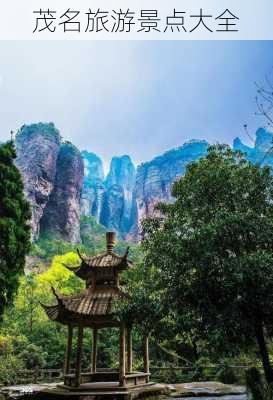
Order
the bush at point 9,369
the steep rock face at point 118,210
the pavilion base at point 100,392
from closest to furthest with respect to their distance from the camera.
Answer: the pavilion base at point 100,392 → the bush at point 9,369 → the steep rock face at point 118,210

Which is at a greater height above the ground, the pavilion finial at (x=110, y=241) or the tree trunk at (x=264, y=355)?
the pavilion finial at (x=110, y=241)

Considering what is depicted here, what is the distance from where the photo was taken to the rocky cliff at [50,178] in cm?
4495

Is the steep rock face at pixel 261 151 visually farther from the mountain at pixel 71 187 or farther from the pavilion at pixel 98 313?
the pavilion at pixel 98 313

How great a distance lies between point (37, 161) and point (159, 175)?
28.1 meters

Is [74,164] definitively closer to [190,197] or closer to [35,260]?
[35,260]

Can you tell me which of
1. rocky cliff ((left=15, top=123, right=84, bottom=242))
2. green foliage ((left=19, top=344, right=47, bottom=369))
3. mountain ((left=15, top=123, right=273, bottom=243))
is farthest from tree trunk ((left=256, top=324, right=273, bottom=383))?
rocky cliff ((left=15, top=123, right=84, bottom=242))

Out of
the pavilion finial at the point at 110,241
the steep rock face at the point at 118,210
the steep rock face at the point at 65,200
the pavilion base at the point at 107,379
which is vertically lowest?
the pavilion base at the point at 107,379

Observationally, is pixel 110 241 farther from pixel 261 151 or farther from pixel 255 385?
pixel 261 151

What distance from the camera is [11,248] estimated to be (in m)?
12.5

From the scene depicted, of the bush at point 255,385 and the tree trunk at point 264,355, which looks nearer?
the bush at point 255,385

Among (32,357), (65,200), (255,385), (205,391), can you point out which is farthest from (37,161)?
(255,385)

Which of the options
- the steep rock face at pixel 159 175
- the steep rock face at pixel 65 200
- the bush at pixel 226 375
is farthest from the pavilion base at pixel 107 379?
the steep rock face at pixel 159 175

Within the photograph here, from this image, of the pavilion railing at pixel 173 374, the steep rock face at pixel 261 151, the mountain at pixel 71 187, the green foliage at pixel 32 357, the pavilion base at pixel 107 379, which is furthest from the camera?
the mountain at pixel 71 187

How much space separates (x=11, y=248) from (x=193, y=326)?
22.8 ft
